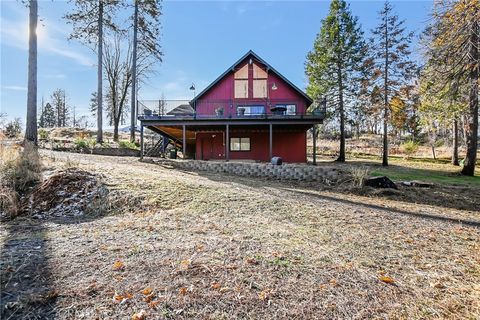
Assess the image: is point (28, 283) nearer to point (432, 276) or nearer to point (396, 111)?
point (432, 276)

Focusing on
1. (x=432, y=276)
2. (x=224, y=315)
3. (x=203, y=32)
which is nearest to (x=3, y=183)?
(x=224, y=315)

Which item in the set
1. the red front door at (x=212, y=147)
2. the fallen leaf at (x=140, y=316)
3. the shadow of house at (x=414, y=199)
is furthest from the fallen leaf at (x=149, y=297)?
the red front door at (x=212, y=147)

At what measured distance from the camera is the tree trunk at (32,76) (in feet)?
35.2

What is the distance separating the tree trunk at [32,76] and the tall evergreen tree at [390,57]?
1927cm

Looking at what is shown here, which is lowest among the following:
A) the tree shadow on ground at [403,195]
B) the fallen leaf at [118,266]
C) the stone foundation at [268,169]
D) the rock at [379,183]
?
the fallen leaf at [118,266]

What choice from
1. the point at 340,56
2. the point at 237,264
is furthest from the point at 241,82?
the point at 237,264

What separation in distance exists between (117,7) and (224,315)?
68.5ft

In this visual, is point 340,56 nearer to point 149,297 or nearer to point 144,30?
point 144,30

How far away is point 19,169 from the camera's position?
22.3 ft

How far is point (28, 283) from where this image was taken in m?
2.58

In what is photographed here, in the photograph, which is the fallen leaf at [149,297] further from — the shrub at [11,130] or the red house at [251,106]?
the red house at [251,106]

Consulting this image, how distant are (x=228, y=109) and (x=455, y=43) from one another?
40.6 feet

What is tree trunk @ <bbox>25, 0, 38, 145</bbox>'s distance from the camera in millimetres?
10742

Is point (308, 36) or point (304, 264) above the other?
point (308, 36)
